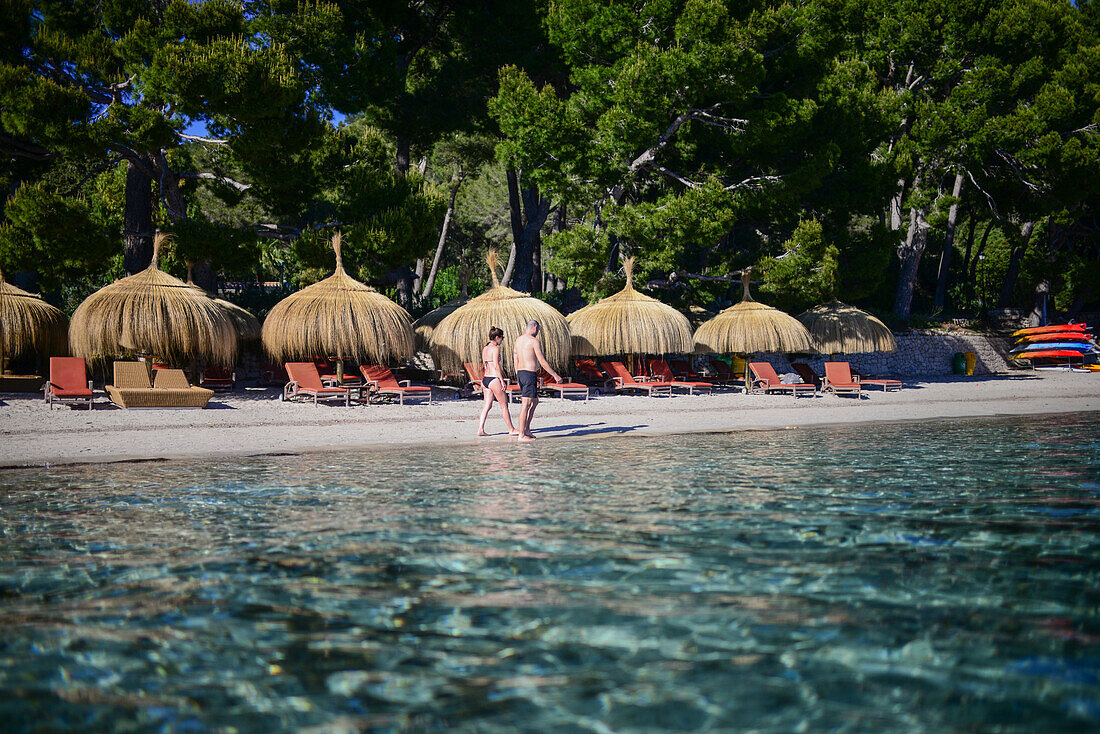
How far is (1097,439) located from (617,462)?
22.2 ft

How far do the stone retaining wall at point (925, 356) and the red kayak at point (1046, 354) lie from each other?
1147mm

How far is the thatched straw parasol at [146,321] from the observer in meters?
15.4

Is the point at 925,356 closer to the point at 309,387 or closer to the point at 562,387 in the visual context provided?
the point at 562,387

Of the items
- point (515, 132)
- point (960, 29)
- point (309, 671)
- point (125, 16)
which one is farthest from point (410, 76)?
point (309, 671)

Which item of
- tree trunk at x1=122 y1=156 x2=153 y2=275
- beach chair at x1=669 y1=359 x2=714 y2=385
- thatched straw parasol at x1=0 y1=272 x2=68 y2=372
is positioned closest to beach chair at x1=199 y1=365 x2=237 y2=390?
thatched straw parasol at x1=0 y1=272 x2=68 y2=372

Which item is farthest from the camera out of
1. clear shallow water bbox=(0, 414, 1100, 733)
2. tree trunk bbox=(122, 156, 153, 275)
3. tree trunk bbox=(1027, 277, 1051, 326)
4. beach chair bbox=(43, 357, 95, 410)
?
tree trunk bbox=(1027, 277, 1051, 326)

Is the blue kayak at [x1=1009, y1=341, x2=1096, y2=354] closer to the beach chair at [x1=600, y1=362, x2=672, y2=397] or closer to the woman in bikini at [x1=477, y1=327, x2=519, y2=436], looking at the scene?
the beach chair at [x1=600, y1=362, x2=672, y2=397]

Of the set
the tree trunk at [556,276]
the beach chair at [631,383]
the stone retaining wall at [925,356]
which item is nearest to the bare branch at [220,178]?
the beach chair at [631,383]

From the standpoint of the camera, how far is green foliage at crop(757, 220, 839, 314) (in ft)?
71.9

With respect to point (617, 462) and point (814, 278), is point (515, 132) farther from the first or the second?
point (617, 462)

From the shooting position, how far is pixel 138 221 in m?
21.0

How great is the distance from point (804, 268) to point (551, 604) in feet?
65.9

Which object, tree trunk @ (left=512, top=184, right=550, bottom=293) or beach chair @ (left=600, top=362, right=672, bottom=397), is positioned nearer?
beach chair @ (left=600, top=362, right=672, bottom=397)

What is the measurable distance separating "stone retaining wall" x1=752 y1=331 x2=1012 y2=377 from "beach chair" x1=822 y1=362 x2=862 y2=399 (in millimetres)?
9261
